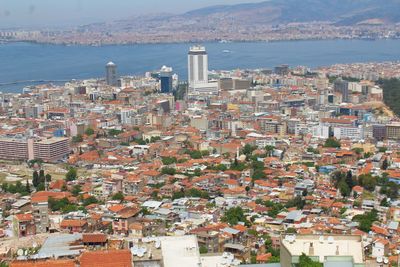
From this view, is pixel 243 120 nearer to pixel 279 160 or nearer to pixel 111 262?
pixel 279 160

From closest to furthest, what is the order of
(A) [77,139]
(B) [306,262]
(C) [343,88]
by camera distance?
(B) [306,262] → (A) [77,139] → (C) [343,88]

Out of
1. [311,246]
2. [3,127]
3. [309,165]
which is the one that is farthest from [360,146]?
[311,246]

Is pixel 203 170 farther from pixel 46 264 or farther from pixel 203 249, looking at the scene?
pixel 46 264

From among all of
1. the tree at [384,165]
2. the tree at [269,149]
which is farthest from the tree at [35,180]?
the tree at [384,165]

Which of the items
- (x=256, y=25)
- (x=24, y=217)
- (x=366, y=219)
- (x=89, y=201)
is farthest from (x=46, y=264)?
(x=256, y=25)

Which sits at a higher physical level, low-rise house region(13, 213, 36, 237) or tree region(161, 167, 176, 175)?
low-rise house region(13, 213, 36, 237)

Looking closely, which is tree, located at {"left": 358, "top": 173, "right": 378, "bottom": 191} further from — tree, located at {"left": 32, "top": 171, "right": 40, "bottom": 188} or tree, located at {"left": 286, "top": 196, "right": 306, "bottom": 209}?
tree, located at {"left": 32, "top": 171, "right": 40, "bottom": 188}

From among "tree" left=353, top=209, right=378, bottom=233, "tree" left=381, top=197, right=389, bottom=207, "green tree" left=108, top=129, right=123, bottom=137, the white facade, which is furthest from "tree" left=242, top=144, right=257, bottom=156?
"tree" left=353, top=209, right=378, bottom=233
